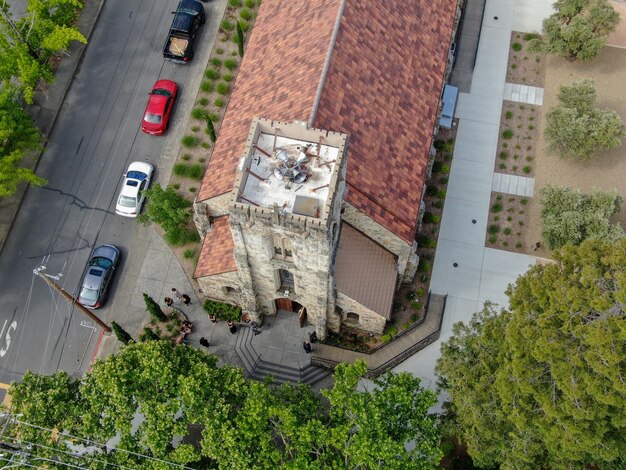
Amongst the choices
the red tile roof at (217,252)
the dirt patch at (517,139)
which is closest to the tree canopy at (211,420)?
the red tile roof at (217,252)

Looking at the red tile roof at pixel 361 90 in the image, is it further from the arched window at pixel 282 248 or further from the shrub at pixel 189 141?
the shrub at pixel 189 141

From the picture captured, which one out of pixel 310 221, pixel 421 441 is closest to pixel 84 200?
pixel 310 221

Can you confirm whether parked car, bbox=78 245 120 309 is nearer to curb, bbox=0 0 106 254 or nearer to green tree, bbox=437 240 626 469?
curb, bbox=0 0 106 254

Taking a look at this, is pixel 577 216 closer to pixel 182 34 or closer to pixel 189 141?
pixel 189 141

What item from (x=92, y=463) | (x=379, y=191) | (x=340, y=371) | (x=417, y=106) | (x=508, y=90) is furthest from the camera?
(x=508, y=90)

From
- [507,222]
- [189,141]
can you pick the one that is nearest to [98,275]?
[189,141]

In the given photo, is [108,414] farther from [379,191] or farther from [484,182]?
[484,182]
